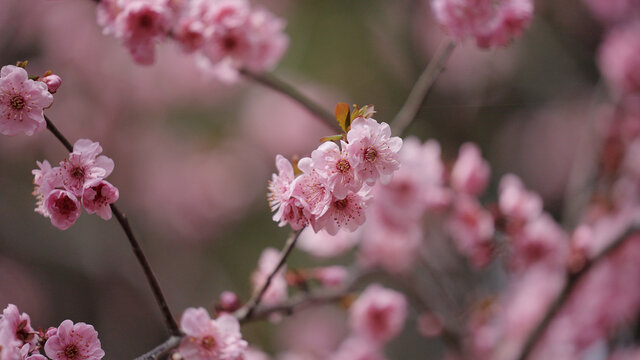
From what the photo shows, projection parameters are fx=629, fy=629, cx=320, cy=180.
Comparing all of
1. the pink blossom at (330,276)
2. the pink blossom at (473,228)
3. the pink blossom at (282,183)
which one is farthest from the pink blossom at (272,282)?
the pink blossom at (473,228)

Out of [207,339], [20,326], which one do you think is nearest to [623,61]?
[207,339]

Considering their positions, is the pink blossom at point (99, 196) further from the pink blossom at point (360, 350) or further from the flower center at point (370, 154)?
the pink blossom at point (360, 350)

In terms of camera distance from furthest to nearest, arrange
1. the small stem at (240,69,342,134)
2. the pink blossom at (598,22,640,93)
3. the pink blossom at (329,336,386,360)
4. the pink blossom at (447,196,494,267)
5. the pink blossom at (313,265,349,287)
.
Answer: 1. the pink blossom at (598,22,640,93)
2. the pink blossom at (329,336,386,360)
3. the pink blossom at (447,196,494,267)
4. the pink blossom at (313,265,349,287)
5. the small stem at (240,69,342,134)

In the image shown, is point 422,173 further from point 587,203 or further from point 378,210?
point 587,203

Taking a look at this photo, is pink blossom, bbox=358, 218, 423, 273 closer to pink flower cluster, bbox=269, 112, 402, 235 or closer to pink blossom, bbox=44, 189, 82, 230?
pink flower cluster, bbox=269, 112, 402, 235

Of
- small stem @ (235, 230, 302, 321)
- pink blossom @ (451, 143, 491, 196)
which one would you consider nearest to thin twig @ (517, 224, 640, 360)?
pink blossom @ (451, 143, 491, 196)

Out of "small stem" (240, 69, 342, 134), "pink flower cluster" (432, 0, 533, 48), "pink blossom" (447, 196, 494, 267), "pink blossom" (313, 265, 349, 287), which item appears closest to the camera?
"pink flower cluster" (432, 0, 533, 48)
